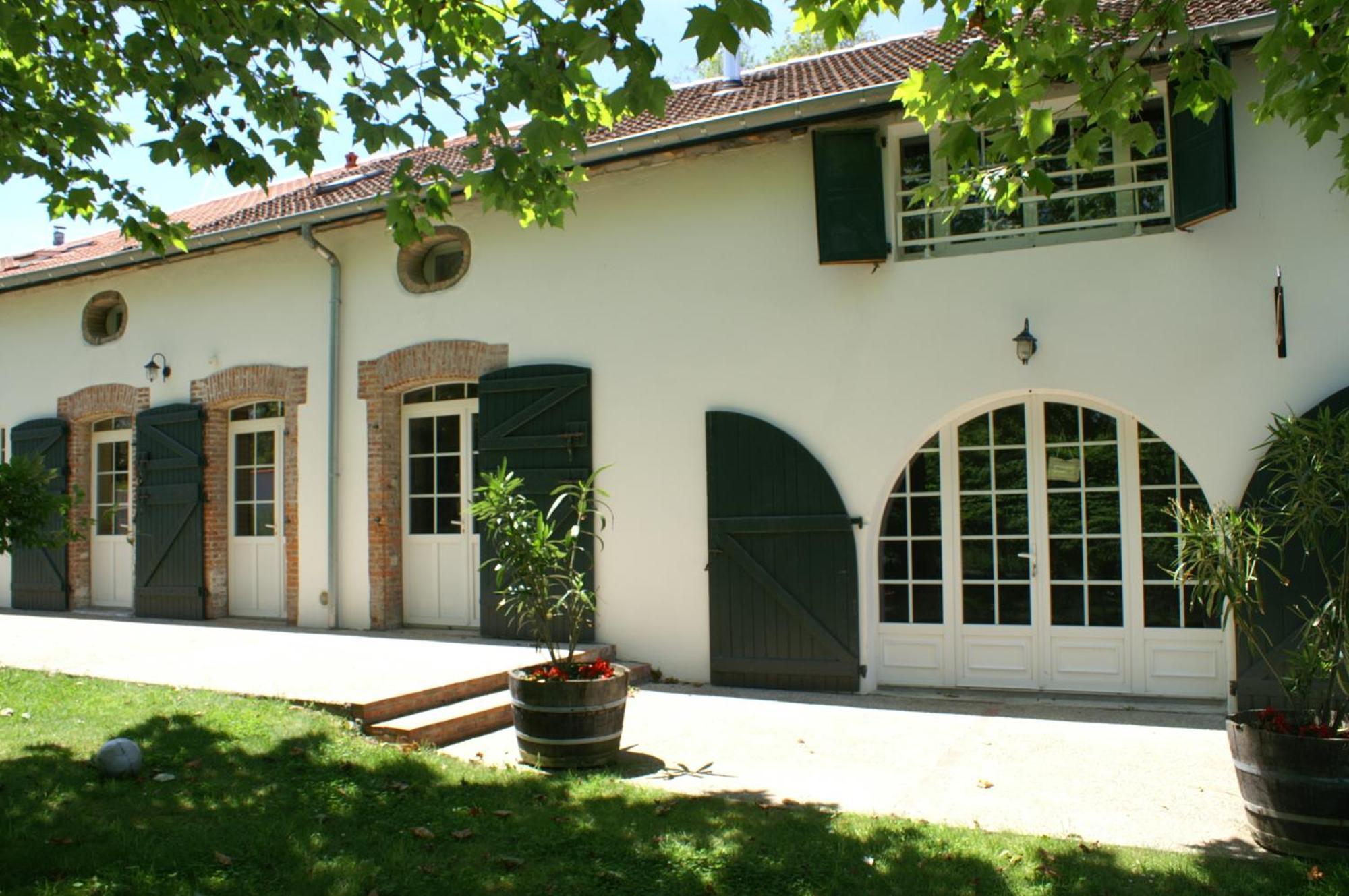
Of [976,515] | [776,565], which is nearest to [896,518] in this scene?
[976,515]

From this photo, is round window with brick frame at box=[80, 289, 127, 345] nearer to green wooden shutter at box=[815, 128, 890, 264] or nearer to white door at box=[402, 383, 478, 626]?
white door at box=[402, 383, 478, 626]

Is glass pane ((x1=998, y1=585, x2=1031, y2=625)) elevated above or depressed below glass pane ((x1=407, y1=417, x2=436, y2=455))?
below

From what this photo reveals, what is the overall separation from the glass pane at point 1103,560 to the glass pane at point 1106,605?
0.06 m

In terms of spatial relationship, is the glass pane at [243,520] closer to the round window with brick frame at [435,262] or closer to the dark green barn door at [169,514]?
the dark green barn door at [169,514]

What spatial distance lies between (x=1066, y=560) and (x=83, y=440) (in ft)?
34.5

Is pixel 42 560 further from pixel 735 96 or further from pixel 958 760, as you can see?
pixel 958 760

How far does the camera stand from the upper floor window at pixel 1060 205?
681 centimetres

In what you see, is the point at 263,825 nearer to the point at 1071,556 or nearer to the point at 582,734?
the point at 582,734

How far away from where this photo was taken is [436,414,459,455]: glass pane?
9258mm

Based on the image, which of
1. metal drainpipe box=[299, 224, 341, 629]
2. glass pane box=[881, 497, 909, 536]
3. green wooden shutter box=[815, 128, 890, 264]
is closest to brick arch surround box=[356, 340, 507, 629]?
metal drainpipe box=[299, 224, 341, 629]

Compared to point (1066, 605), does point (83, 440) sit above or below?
above

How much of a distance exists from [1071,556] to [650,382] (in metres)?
3.33

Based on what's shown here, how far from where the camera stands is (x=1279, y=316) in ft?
20.5

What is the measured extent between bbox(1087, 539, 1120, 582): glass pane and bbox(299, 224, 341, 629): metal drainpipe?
643cm
